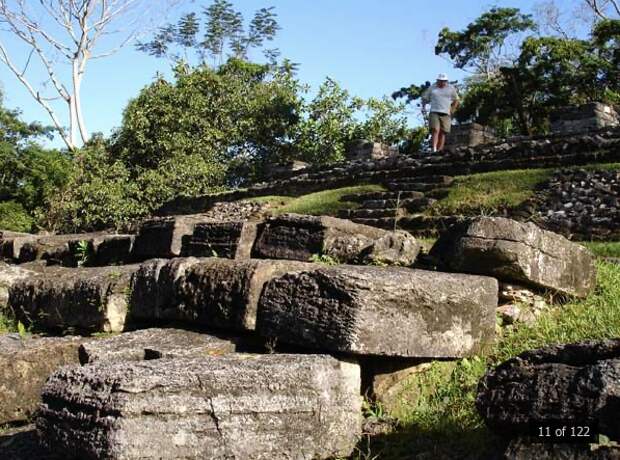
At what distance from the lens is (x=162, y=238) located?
6449mm

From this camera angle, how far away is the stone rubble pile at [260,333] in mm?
3010

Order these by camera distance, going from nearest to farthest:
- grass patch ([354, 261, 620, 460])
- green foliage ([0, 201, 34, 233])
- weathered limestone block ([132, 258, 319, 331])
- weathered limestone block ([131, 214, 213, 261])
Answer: grass patch ([354, 261, 620, 460]) → weathered limestone block ([132, 258, 319, 331]) → weathered limestone block ([131, 214, 213, 261]) → green foliage ([0, 201, 34, 233])

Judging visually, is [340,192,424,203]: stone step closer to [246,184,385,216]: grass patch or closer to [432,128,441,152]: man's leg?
[246,184,385,216]: grass patch

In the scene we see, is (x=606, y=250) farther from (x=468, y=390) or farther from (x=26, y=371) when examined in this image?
(x=26, y=371)

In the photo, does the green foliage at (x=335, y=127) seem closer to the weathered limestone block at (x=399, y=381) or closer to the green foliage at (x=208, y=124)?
the green foliage at (x=208, y=124)

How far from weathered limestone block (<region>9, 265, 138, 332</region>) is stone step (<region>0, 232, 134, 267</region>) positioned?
94 centimetres

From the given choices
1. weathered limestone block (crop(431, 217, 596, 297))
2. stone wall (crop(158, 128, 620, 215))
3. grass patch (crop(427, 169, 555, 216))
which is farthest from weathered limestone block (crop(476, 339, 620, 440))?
stone wall (crop(158, 128, 620, 215))

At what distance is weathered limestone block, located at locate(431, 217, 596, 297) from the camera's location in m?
4.34

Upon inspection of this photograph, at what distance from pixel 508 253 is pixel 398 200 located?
506cm

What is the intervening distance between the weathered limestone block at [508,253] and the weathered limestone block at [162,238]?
251cm

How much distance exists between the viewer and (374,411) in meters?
3.82

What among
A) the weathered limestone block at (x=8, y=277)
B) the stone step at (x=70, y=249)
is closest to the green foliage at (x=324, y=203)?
the stone step at (x=70, y=249)

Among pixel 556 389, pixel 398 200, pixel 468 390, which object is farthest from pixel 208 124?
pixel 556 389

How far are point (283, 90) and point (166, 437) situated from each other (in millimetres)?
23203
